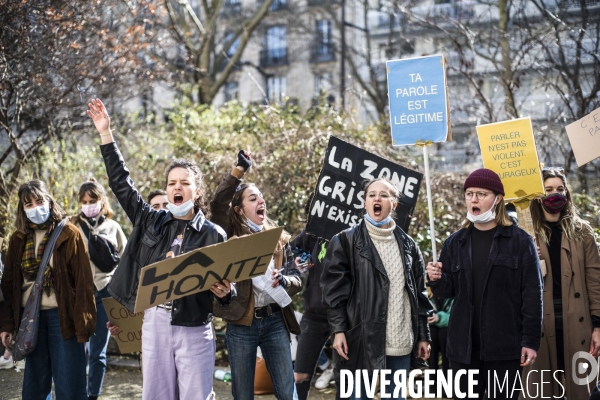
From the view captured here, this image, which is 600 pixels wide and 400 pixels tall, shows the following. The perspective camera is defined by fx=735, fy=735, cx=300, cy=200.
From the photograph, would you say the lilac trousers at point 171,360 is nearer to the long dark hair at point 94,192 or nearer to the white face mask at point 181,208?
the white face mask at point 181,208

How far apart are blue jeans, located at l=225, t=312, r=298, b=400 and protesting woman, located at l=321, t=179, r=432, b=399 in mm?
459

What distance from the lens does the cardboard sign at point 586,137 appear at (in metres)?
5.96

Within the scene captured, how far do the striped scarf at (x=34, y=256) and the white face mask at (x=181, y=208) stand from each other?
50.5 inches

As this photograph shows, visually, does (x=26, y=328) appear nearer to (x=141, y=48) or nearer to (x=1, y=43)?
(x=1, y=43)

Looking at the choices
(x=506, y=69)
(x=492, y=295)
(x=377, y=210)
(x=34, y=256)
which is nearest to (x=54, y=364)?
(x=34, y=256)

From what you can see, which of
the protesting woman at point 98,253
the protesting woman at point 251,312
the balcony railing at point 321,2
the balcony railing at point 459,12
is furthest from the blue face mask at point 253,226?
the balcony railing at point 321,2

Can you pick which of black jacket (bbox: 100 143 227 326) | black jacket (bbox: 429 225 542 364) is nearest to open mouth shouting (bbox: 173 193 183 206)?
black jacket (bbox: 100 143 227 326)

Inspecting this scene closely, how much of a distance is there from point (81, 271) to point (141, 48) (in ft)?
22.9

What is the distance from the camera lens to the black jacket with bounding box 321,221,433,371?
4.55 metres

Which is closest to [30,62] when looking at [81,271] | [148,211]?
[81,271]

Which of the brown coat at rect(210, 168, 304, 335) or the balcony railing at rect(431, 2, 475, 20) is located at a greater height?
the balcony railing at rect(431, 2, 475, 20)

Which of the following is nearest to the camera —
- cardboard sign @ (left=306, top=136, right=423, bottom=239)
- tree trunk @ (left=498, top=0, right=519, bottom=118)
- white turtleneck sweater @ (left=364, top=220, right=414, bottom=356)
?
white turtleneck sweater @ (left=364, top=220, right=414, bottom=356)

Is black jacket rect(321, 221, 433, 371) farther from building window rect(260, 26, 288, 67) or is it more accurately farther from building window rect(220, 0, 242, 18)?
building window rect(260, 26, 288, 67)

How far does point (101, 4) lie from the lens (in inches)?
393
